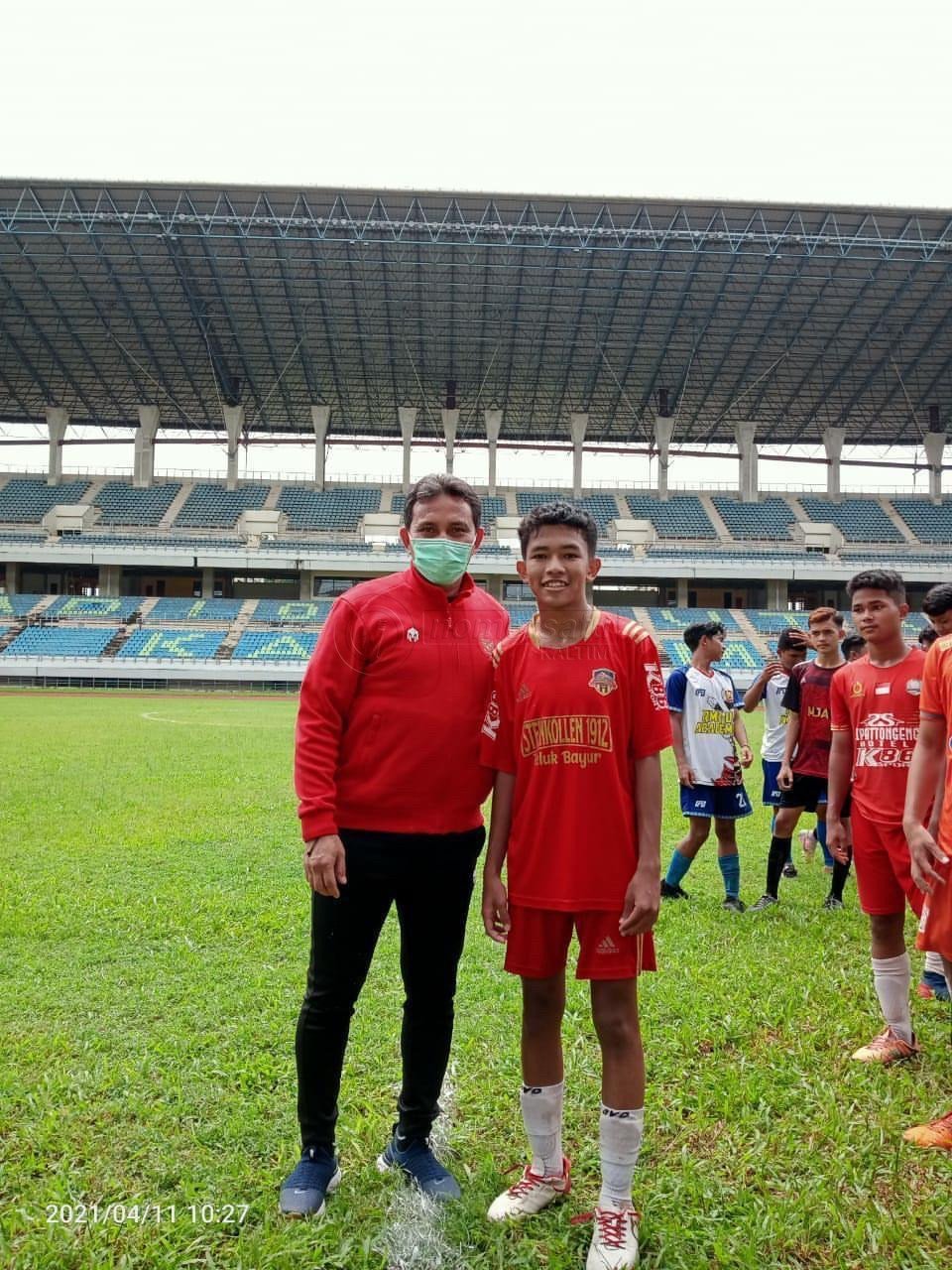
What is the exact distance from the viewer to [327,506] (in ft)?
152

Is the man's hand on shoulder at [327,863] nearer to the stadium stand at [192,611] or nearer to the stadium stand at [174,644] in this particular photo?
the stadium stand at [174,644]

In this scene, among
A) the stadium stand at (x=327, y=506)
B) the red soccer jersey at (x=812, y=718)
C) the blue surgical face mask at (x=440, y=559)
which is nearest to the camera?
the blue surgical face mask at (x=440, y=559)

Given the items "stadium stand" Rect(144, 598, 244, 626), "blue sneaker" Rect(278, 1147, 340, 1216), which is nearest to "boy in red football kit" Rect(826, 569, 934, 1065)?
"blue sneaker" Rect(278, 1147, 340, 1216)

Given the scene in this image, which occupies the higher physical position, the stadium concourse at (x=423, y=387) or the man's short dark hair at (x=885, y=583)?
the stadium concourse at (x=423, y=387)

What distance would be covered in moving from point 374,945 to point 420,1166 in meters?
0.78

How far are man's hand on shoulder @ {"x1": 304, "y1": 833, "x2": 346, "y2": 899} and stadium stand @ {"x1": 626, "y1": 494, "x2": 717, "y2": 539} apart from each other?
43.6 m

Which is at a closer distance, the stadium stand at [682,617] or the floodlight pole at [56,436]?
the stadium stand at [682,617]

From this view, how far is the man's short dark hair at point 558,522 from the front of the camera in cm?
274

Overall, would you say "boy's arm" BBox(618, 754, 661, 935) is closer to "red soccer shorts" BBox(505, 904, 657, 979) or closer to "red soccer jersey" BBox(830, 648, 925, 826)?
"red soccer shorts" BBox(505, 904, 657, 979)

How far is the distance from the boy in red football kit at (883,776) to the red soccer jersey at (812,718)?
90.8 inches

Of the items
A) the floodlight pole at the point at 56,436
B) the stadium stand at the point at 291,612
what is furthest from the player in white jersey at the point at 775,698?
the floodlight pole at the point at 56,436

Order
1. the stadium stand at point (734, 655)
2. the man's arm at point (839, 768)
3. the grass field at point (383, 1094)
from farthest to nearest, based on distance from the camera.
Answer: the stadium stand at point (734, 655) < the man's arm at point (839, 768) < the grass field at point (383, 1094)

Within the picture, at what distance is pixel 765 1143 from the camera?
9.71 feet

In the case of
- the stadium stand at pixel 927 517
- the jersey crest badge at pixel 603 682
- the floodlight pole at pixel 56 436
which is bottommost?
the jersey crest badge at pixel 603 682
